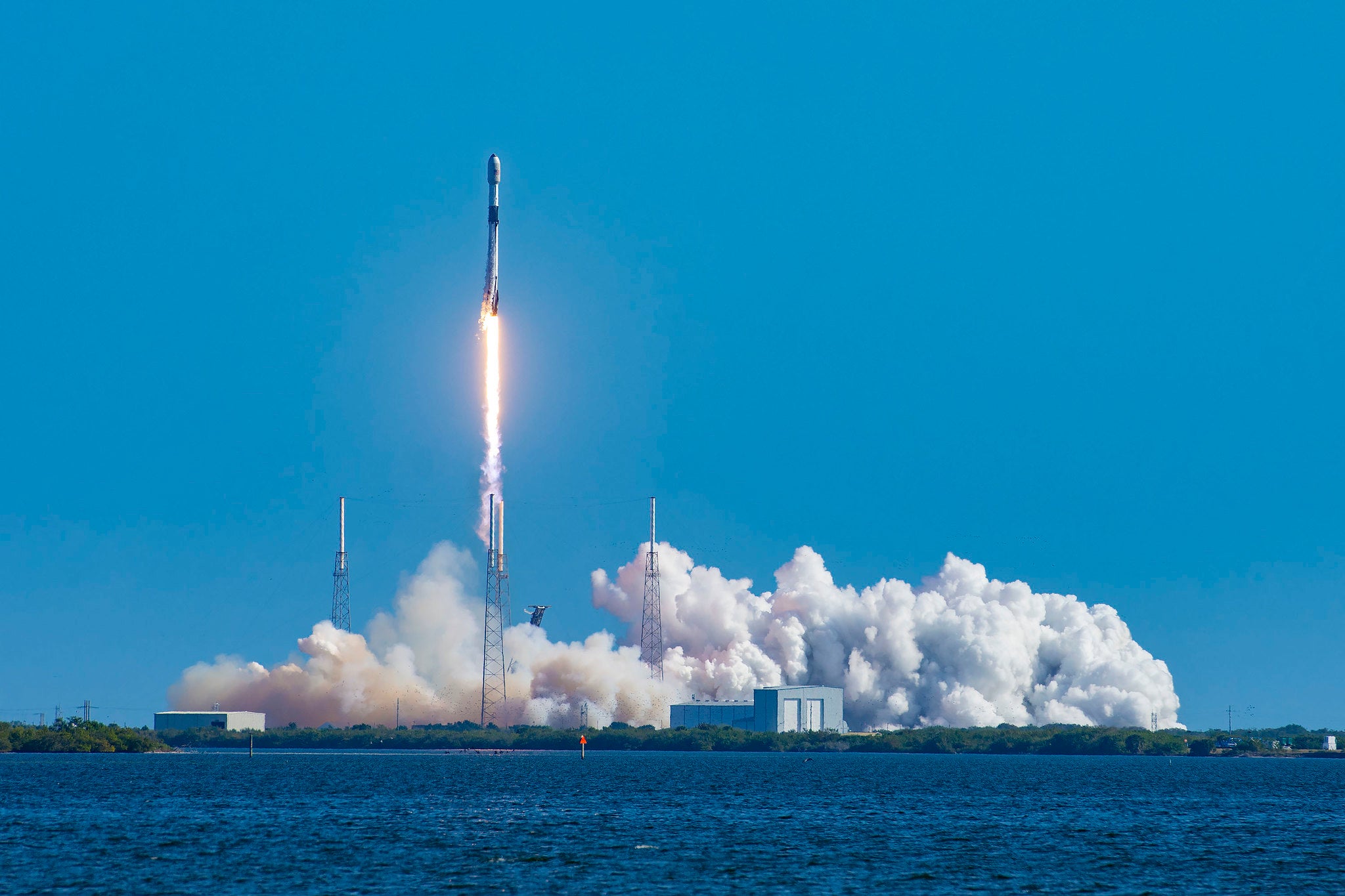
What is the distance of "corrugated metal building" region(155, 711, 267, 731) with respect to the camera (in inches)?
7589

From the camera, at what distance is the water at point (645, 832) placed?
204 ft

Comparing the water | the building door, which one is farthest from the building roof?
the water

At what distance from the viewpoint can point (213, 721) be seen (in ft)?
634

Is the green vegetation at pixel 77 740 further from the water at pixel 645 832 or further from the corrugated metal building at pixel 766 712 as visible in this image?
the corrugated metal building at pixel 766 712

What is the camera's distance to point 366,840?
242ft

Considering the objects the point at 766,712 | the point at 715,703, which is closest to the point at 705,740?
the point at 715,703

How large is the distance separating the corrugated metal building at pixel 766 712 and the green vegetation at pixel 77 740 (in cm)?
5718

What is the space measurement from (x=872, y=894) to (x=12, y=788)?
2859 inches

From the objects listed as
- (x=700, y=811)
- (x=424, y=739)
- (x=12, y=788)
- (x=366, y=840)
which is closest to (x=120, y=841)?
(x=366, y=840)

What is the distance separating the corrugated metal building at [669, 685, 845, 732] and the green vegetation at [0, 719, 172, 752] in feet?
188

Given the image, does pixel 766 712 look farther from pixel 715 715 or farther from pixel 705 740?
pixel 705 740

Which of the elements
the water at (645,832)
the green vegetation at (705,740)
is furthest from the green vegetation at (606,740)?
the water at (645,832)

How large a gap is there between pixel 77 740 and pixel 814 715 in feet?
265

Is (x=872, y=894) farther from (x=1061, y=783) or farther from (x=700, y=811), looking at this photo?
(x=1061, y=783)
